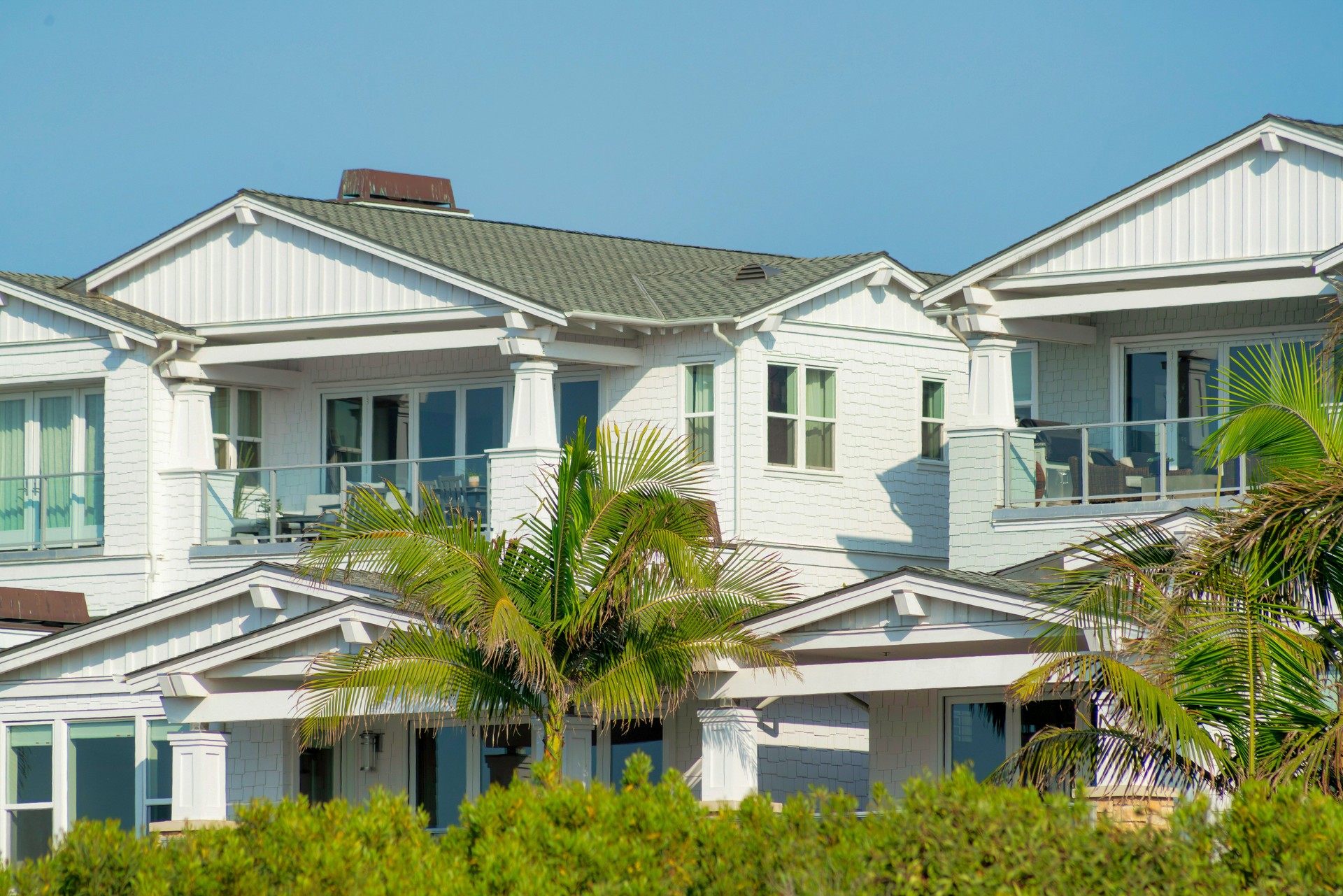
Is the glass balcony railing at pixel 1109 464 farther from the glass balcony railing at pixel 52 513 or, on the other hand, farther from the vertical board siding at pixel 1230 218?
the glass balcony railing at pixel 52 513

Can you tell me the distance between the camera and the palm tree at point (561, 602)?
16.9 meters

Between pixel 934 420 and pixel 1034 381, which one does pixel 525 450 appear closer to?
pixel 934 420

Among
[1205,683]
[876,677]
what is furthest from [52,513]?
[1205,683]

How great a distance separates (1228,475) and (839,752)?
5.84 meters

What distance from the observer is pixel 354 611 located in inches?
757

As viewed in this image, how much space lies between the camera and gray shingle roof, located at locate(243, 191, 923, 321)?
82.7 feet

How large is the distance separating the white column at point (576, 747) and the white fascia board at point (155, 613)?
2.80 meters

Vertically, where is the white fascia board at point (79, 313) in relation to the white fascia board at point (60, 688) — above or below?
above

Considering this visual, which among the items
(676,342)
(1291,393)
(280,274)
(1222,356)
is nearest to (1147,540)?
(1291,393)

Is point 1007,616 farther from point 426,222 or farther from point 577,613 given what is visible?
point 426,222

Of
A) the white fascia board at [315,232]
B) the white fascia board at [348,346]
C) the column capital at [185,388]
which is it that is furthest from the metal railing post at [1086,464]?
the column capital at [185,388]

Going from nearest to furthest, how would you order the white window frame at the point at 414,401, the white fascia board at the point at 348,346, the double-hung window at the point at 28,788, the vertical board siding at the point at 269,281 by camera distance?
the double-hung window at the point at 28,788
the white fascia board at the point at 348,346
the vertical board siding at the point at 269,281
the white window frame at the point at 414,401

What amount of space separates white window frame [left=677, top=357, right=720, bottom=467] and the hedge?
1417 centimetres

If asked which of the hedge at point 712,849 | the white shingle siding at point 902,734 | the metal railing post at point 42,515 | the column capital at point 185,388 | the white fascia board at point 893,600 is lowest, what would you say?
the white shingle siding at point 902,734
